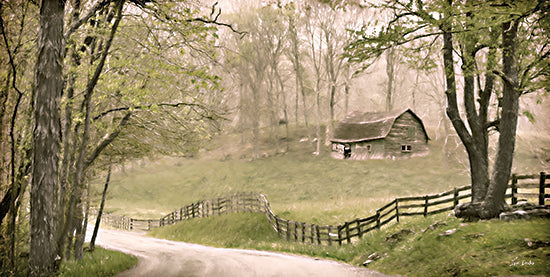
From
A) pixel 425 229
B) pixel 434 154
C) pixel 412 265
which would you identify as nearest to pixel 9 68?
pixel 412 265

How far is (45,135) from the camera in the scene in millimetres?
5965

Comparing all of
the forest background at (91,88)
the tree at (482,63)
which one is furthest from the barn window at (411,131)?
the forest background at (91,88)

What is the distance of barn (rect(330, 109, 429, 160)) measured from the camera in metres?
28.2

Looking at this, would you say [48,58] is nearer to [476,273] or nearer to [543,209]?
[476,273]

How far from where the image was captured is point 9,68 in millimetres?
6570

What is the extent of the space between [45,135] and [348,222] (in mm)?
10465

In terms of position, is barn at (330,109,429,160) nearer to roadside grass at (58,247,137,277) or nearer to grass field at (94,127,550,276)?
grass field at (94,127,550,276)

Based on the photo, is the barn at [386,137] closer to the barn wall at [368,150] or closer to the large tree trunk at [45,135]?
the barn wall at [368,150]

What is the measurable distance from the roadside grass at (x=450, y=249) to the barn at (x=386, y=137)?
15.6 meters

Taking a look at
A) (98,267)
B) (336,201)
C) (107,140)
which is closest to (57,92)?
(107,140)

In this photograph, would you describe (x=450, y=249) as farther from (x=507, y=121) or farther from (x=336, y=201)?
(x=336, y=201)

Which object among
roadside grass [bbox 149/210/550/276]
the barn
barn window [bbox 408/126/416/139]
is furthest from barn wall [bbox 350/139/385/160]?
roadside grass [bbox 149/210/550/276]

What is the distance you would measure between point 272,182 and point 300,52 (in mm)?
15401

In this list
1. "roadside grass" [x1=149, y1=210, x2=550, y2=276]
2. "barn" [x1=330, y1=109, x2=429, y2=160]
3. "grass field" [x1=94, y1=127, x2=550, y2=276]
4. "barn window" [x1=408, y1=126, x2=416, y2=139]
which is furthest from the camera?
"barn window" [x1=408, y1=126, x2=416, y2=139]
